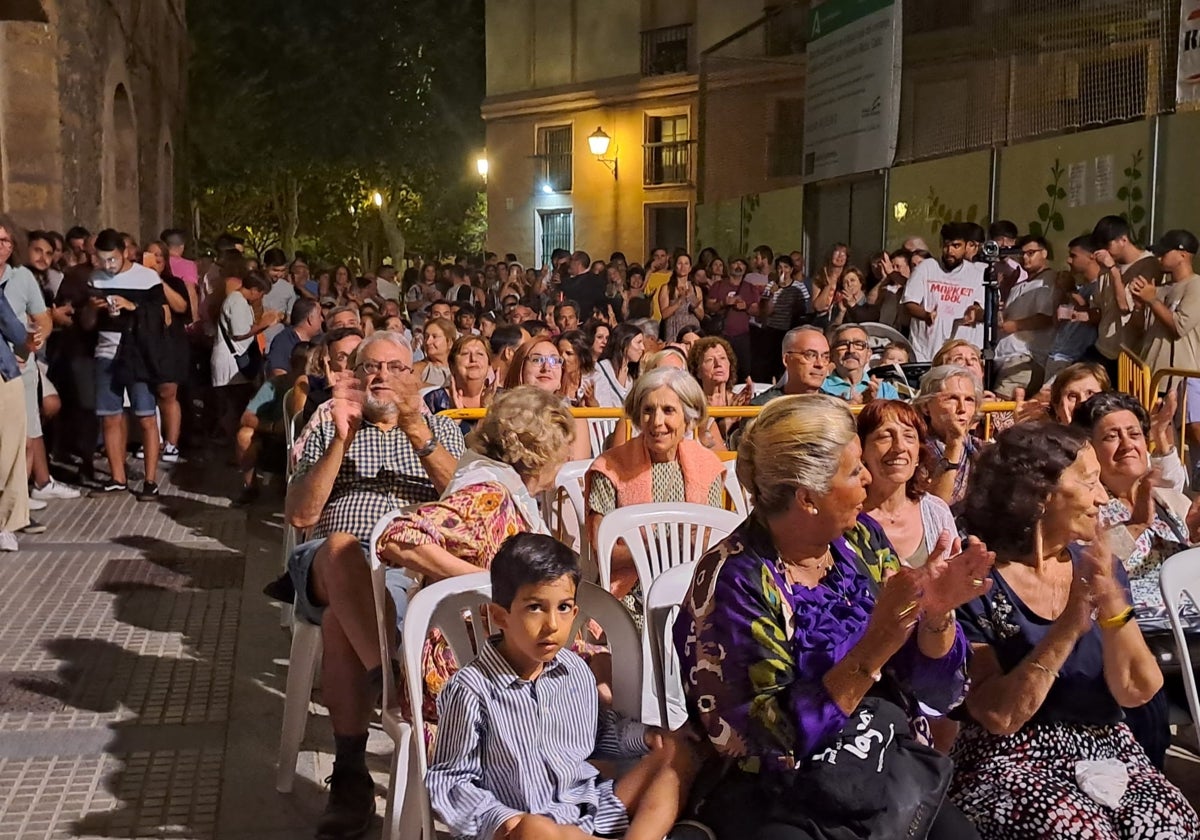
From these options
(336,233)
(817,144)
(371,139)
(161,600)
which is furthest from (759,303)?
(336,233)

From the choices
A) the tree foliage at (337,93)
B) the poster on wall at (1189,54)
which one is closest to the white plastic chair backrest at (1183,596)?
the poster on wall at (1189,54)

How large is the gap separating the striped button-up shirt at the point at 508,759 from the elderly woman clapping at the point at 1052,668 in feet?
2.69

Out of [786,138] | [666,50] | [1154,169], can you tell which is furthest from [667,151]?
[1154,169]

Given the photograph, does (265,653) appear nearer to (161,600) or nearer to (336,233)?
(161,600)

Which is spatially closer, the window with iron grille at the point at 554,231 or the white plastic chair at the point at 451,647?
the white plastic chair at the point at 451,647

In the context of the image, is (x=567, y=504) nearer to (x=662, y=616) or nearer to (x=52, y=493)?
(x=662, y=616)

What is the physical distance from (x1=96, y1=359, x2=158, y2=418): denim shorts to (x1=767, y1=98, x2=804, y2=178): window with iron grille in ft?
51.5

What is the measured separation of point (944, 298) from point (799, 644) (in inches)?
294

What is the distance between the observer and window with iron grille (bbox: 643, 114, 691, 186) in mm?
25734

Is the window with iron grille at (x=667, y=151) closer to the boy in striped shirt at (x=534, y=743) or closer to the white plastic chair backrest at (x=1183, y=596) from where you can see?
the white plastic chair backrest at (x=1183, y=596)

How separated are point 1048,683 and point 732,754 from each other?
0.71 meters

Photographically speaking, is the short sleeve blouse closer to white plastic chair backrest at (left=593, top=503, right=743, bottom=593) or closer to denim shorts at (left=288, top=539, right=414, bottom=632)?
white plastic chair backrest at (left=593, top=503, right=743, bottom=593)

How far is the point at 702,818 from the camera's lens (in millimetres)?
2566

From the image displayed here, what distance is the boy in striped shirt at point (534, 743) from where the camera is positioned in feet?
8.58
